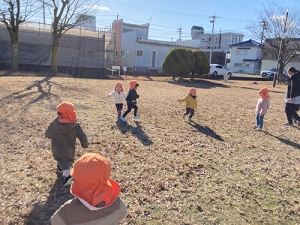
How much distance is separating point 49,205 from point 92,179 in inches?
67.3

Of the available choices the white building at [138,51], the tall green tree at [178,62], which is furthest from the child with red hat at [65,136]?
the white building at [138,51]

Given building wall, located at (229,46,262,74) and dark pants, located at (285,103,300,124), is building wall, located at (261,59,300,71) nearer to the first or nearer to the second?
building wall, located at (229,46,262,74)

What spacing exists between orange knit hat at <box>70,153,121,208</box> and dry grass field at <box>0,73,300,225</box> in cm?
127

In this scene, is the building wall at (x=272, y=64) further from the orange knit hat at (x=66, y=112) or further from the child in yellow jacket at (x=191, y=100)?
the orange knit hat at (x=66, y=112)

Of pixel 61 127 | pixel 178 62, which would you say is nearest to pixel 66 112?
pixel 61 127

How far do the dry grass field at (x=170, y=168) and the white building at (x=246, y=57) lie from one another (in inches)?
1572

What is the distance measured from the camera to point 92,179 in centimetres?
156

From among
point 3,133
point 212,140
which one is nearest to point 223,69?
point 212,140

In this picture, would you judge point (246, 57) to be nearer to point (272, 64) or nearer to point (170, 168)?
point (272, 64)

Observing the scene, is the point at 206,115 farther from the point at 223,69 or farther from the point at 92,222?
the point at 223,69

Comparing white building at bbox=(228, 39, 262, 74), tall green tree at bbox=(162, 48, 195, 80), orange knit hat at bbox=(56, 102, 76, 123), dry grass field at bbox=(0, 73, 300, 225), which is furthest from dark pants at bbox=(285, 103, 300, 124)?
white building at bbox=(228, 39, 262, 74)

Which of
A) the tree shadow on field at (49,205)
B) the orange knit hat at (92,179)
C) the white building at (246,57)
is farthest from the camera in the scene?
the white building at (246,57)

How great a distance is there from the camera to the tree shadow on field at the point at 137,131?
5309 millimetres

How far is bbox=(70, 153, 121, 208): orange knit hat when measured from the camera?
155cm
